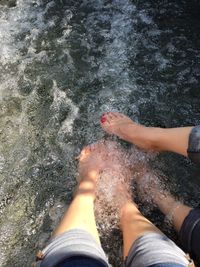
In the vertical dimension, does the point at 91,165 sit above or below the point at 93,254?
below

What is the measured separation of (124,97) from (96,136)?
0.35 m

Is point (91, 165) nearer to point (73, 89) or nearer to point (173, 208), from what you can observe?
point (173, 208)

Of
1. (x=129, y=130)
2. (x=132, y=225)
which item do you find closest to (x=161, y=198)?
(x=132, y=225)

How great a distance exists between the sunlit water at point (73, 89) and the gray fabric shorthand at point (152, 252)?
36 centimetres

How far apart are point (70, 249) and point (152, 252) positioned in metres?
0.31

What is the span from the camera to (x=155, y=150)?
2521 millimetres

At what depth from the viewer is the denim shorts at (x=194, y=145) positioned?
2.08 meters

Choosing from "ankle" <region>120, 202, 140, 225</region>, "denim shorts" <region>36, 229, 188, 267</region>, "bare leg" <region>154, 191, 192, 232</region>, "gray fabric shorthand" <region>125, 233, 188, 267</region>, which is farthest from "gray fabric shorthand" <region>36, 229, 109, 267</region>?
"bare leg" <region>154, 191, 192, 232</region>

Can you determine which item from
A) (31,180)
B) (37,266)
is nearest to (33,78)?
(31,180)

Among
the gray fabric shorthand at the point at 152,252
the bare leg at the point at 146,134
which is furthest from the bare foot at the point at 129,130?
the gray fabric shorthand at the point at 152,252

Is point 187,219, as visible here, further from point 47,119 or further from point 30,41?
point 30,41

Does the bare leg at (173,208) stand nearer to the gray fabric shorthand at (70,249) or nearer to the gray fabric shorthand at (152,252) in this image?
the gray fabric shorthand at (152,252)

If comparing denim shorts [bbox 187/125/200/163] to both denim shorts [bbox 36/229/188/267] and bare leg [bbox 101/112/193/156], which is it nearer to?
bare leg [bbox 101/112/193/156]

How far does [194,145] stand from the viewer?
6.88 feet
